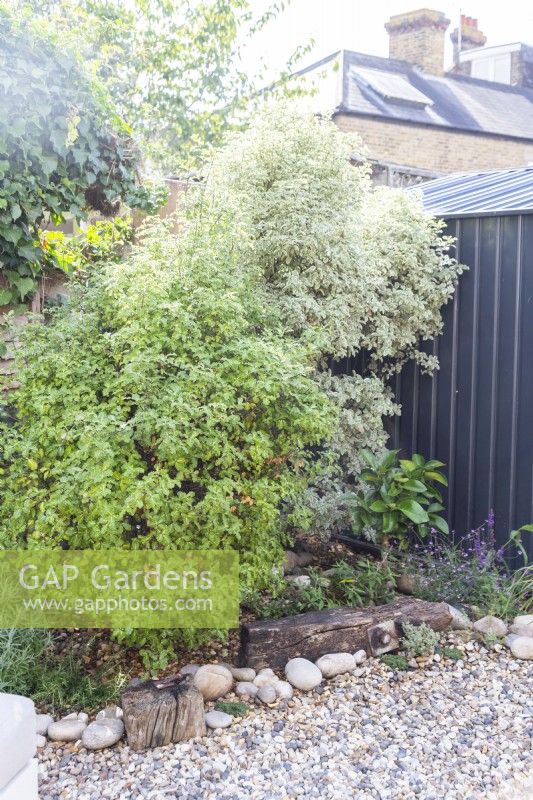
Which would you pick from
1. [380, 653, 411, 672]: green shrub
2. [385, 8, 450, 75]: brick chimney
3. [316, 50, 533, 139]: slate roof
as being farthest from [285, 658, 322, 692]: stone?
[385, 8, 450, 75]: brick chimney

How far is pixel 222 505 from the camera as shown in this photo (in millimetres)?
3475

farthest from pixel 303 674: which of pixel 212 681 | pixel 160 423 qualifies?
pixel 160 423

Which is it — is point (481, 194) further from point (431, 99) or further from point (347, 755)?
point (431, 99)

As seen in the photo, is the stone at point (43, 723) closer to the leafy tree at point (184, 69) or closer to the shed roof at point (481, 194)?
the shed roof at point (481, 194)

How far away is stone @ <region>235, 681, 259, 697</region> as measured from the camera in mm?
3598

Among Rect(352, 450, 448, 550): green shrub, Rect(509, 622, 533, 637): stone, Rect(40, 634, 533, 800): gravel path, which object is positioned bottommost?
Rect(40, 634, 533, 800): gravel path

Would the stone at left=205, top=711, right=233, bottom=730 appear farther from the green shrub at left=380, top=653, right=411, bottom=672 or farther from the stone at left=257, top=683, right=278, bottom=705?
the green shrub at left=380, top=653, right=411, bottom=672

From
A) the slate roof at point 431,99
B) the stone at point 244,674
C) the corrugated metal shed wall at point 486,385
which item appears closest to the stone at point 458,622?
the corrugated metal shed wall at point 486,385

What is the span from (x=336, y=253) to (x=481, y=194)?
1891mm

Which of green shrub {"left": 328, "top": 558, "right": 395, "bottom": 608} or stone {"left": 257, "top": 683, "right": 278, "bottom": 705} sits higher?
green shrub {"left": 328, "top": 558, "right": 395, "bottom": 608}

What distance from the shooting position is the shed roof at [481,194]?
527cm

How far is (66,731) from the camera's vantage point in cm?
320

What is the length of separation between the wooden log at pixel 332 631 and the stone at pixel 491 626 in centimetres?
21

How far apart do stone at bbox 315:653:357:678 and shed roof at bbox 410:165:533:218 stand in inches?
116
